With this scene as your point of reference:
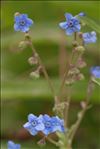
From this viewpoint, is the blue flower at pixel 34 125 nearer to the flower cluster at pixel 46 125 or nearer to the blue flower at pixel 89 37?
the flower cluster at pixel 46 125

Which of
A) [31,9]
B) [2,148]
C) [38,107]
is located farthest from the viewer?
[31,9]

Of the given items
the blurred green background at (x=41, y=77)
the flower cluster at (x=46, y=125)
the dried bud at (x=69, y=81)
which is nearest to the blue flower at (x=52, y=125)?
the flower cluster at (x=46, y=125)

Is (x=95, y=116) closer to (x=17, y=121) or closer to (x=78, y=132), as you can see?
(x=78, y=132)

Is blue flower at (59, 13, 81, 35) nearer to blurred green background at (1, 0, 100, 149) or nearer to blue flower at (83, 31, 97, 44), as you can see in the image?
blue flower at (83, 31, 97, 44)

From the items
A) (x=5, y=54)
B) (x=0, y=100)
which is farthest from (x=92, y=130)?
(x=5, y=54)

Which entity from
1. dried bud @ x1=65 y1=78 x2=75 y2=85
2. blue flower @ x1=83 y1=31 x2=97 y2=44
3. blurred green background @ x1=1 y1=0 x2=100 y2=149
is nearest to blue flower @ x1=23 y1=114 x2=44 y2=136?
dried bud @ x1=65 y1=78 x2=75 y2=85

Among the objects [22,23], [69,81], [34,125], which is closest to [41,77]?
[69,81]
